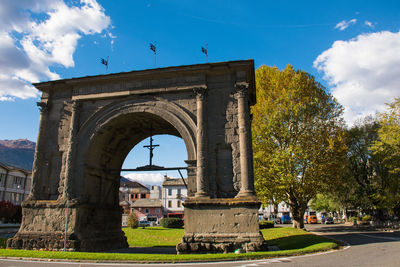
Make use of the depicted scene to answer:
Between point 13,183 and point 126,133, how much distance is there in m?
40.8

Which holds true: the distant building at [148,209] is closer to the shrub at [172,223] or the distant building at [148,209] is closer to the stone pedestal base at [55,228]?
the shrub at [172,223]

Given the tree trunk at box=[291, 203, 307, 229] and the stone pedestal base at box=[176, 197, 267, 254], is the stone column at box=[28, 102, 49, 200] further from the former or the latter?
the tree trunk at box=[291, 203, 307, 229]

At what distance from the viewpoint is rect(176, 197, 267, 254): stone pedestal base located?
1224cm

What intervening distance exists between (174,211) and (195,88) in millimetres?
50551

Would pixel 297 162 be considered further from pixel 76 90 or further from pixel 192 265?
Answer: pixel 76 90

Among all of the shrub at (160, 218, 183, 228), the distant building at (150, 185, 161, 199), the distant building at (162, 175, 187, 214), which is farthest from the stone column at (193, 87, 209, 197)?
the distant building at (150, 185, 161, 199)

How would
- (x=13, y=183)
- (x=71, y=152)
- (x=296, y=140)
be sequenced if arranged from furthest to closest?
(x=13, y=183)
(x=296, y=140)
(x=71, y=152)

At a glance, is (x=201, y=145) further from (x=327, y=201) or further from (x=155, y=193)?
(x=155, y=193)

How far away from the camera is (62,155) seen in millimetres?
15961

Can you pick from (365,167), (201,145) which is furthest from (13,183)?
(365,167)

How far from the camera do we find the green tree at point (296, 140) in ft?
68.5

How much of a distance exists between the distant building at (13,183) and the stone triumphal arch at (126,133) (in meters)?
36.7

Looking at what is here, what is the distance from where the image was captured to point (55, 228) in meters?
14.4

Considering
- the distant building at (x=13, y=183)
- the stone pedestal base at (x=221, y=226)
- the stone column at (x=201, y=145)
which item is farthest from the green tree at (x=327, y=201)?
the distant building at (x=13, y=183)
